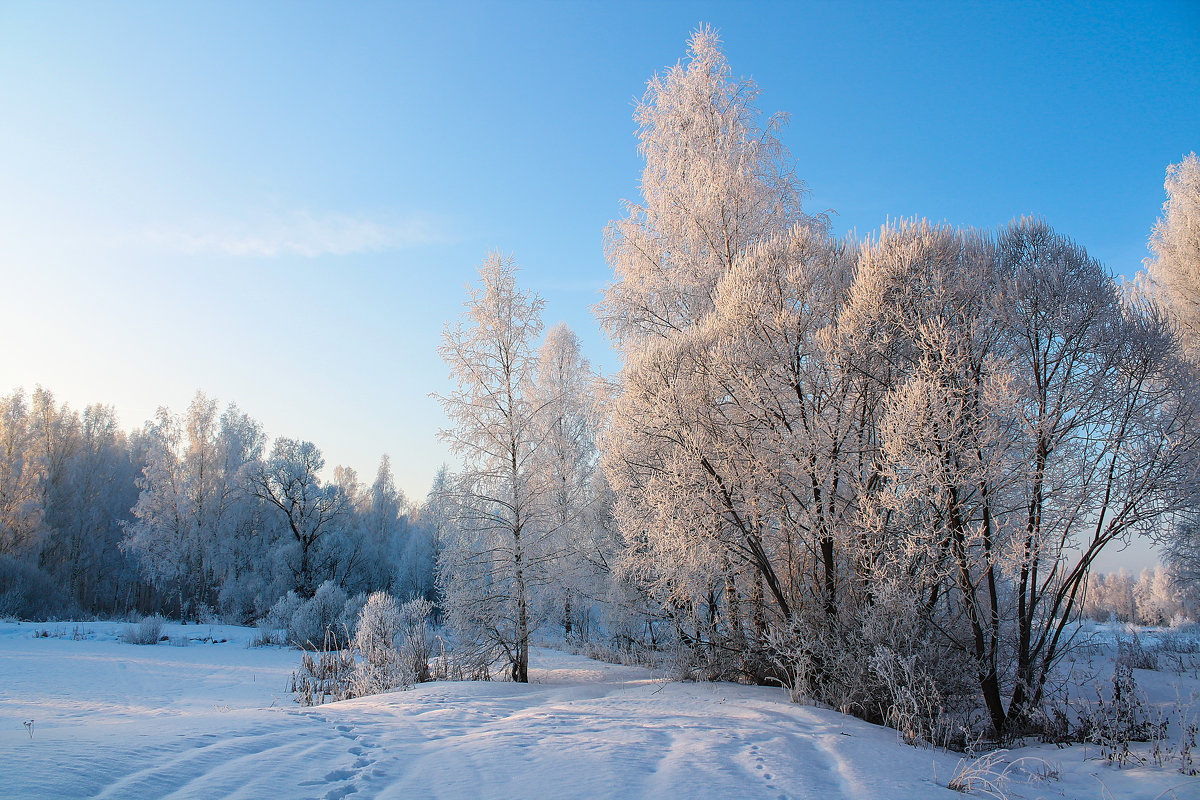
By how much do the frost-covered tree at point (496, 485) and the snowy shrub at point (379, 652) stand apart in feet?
4.29

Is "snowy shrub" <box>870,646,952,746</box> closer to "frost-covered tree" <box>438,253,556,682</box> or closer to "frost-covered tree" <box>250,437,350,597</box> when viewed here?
"frost-covered tree" <box>438,253,556,682</box>

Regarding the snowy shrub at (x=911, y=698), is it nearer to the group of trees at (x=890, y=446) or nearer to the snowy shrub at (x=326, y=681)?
the group of trees at (x=890, y=446)

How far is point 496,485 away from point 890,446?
770 centimetres

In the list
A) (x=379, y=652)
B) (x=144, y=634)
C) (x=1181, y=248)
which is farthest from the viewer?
(x=144, y=634)

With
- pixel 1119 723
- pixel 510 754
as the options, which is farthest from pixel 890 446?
pixel 510 754

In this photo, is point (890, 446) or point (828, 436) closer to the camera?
point (890, 446)

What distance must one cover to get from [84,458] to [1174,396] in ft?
177

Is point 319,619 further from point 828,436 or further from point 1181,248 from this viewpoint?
point 1181,248

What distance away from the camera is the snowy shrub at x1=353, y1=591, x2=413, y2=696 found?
977cm

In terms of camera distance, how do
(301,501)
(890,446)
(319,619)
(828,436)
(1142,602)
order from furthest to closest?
(301,501) → (1142,602) → (319,619) → (828,436) → (890,446)

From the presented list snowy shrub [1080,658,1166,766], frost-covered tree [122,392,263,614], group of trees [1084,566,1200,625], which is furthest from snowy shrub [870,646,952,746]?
frost-covered tree [122,392,263,614]

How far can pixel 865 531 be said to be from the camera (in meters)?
7.49

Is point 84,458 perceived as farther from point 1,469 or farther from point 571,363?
point 571,363

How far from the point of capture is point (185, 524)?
3272 centimetres
